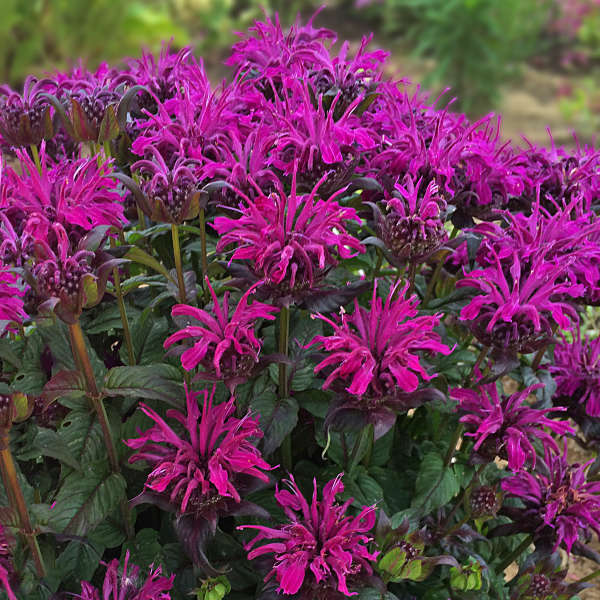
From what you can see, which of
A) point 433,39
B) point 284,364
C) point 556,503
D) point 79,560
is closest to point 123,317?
point 284,364

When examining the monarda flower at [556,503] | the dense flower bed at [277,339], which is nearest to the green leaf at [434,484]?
the dense flower bed at [277,339]

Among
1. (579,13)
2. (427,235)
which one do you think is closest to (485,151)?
(427,235)

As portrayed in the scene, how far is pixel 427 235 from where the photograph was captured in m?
0.86

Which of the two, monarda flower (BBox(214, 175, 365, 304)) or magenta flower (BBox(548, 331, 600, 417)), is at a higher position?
monarda flower (BBox(214, 175, 365, 304))

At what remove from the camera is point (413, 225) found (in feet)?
2.82

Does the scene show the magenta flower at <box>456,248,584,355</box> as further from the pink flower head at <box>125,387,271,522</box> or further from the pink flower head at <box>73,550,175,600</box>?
the pink flower head at <box>73,550,175,600</box>

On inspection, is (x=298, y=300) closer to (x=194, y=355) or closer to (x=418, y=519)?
(x=194, y=355)

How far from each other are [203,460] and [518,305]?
40cm

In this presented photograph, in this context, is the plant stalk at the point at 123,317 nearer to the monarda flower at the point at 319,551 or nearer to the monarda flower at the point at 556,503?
the monarda flower at the point at 319,551

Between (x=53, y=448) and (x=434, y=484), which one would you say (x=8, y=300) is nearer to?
(x=53, y=448)

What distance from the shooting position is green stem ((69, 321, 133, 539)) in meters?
0.79

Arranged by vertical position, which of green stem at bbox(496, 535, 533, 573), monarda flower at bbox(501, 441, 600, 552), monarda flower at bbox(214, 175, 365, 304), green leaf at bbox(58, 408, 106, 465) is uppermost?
monarda flower at bbox(214, 175, 365, 304)

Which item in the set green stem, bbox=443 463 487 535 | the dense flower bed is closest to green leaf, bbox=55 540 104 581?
the dense flower bed

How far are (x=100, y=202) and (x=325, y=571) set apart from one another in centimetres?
49
